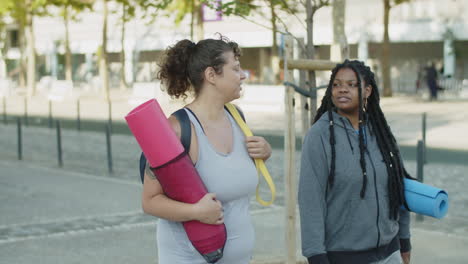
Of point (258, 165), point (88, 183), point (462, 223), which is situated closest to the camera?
point (258, 165)

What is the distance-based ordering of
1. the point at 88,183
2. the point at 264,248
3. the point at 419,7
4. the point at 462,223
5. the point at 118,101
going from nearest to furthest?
the point at 264,248
the point at 462,223
the point at 88,183
the point at 118,101
the point at 419,7

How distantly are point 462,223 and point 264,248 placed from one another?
2.58 meters

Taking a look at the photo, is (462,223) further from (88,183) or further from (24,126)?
(24,126)

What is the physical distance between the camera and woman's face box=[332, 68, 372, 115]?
366cm

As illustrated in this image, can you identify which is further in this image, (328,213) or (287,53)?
(287,53)

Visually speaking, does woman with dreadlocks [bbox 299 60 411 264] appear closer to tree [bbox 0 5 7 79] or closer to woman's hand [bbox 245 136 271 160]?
woman's hand [bbox 245 136 271 160]

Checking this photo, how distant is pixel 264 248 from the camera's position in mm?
7371

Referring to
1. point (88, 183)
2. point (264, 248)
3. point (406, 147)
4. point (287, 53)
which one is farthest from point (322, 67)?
point (406, 147)

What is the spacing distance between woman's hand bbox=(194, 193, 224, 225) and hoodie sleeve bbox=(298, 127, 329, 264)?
575 mm

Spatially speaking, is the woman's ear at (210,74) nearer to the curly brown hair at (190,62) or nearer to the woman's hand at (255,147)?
the curly brown hair at (190,62)

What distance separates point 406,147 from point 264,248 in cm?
904

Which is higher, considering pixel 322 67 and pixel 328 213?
pixel 322 67

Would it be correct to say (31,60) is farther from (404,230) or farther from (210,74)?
(210,74)

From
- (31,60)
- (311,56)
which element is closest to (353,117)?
(311,56)
